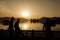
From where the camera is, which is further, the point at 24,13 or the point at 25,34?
the point at 24,13

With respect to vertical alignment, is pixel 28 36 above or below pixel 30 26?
below

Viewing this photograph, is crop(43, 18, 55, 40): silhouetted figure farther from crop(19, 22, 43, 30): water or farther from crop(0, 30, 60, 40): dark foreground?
crop(19, 22, 43, 30): water

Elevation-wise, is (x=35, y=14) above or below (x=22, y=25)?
above

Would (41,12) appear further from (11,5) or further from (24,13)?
(11,5)

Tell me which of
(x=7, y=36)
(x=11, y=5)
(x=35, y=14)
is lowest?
(x=7, y=36)

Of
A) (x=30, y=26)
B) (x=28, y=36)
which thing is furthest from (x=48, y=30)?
(x=30, y=26)

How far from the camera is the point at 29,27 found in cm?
341

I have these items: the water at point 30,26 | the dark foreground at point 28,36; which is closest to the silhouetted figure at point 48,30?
the dark foreground at point 28,36

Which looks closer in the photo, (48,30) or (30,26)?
(48,30)

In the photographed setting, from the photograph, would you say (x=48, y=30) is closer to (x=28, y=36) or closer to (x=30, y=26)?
(x=28, y=36)

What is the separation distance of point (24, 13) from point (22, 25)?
0.33 metres

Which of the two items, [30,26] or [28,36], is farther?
[30,26]

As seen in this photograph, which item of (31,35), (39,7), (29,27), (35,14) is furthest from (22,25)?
(31,35)

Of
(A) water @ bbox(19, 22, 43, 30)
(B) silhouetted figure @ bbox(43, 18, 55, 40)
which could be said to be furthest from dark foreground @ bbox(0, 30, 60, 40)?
(A) water @ bbox(19, 22, 43, 30)
